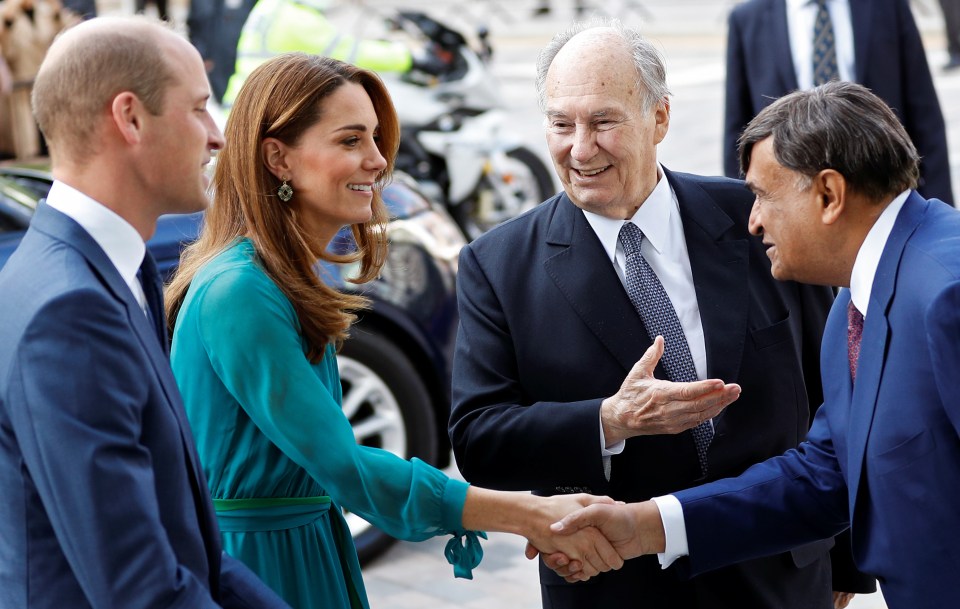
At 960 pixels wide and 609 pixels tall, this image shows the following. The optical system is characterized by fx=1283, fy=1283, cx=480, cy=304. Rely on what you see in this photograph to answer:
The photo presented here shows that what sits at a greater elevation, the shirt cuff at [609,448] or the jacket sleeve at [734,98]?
the jacket sleeve at [734,98]

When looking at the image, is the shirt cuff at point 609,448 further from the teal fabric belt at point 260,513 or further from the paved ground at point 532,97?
the paved ground at point 532,97

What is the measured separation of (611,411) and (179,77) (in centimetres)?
117

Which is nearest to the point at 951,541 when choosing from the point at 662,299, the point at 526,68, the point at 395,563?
the point at 662,299

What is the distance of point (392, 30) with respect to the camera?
33.6 ft

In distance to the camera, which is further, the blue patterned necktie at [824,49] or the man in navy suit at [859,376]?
the blue patterned necktie at [824,49]

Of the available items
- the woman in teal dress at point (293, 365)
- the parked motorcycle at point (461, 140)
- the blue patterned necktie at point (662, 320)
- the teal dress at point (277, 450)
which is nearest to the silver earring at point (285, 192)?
the woman in teal dress at point (293, 365)

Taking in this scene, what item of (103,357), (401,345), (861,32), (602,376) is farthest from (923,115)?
(103,357)

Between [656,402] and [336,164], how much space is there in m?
0.81

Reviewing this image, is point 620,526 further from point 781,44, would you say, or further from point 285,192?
point 781,44

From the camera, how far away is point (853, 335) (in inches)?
101

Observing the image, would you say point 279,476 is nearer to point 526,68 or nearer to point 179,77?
point 179,77

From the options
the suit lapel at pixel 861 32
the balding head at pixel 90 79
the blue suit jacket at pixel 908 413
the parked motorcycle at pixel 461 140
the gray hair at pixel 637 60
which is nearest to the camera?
the balding head at pixel 90 79

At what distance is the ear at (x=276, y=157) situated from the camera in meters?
2.58

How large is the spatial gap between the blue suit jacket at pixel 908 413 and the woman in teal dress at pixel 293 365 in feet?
2.00
